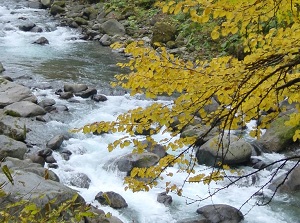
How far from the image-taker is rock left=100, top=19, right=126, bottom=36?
1711 cm

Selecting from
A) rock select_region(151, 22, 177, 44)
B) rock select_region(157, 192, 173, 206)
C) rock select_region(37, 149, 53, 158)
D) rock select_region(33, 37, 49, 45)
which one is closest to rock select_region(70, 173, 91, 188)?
rock select_region(37, 149, 53, 158)

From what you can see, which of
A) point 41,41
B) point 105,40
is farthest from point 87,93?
point 41,41

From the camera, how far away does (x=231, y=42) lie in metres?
14.3

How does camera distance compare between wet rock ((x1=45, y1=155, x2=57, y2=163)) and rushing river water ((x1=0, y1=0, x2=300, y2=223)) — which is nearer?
rushing river water ((x1=0, y1=0, x2=300, y2=223))

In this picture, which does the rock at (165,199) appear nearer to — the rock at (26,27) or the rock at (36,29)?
the rock at (36,29)

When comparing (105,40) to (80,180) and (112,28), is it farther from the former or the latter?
(80,180)

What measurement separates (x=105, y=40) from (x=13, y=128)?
8233 millimetres

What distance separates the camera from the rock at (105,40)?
642 inches

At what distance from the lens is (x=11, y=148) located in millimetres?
7539

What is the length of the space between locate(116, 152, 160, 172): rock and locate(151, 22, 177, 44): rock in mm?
8341

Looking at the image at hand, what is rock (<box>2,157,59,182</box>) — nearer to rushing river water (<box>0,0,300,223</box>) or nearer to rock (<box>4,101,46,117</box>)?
rushing river water (<box>0,0,300,223</box>)

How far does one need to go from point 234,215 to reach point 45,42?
1158cm

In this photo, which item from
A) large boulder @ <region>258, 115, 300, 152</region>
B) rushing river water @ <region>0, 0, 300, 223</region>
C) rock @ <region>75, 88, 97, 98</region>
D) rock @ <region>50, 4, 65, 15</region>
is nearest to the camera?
rushing river water @ <region>0, 0, 300, 223</region>

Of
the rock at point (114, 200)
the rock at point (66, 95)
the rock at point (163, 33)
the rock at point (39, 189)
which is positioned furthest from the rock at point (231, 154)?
the rock at point (163, 33)
